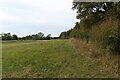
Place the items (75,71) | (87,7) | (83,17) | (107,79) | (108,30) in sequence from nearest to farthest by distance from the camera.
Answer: (107,79), (75,71), (108,30), (87,7), (83,17)

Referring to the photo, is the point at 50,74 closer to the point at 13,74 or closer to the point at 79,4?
the point at 13,74

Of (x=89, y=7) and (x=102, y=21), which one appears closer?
(x=102, y=21)

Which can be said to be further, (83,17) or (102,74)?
(83,17)

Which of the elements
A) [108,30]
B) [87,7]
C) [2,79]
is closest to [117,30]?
[108,30]

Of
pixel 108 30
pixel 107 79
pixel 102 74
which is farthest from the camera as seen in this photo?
pixel 108 30

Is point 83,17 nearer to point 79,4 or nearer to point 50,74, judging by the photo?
point 79,4

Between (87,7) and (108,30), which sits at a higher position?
(87,7)

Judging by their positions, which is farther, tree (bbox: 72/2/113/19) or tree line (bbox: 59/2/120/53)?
tree (bbox: 72/2/113/19)

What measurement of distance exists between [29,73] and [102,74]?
357 cm

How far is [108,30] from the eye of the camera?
46.5ft

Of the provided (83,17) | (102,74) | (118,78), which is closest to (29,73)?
(102,74)

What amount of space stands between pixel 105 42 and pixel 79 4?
11.9 metres

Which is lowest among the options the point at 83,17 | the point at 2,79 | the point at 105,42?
the point at 2,79

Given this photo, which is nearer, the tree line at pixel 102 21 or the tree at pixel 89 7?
the tree line at pixel 102 21
